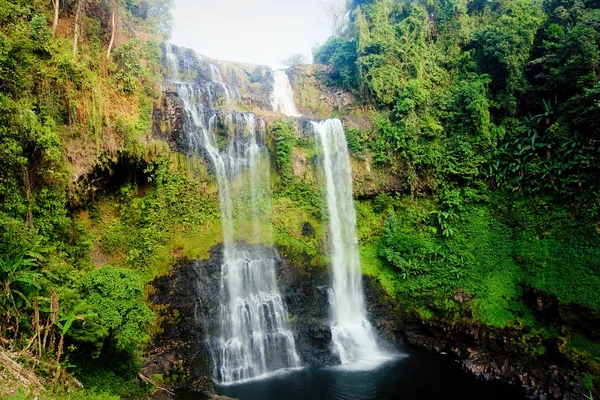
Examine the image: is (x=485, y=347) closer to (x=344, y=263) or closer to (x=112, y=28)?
(x=344, y=263)

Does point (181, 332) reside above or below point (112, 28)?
Answer: below

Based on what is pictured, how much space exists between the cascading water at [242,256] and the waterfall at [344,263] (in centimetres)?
231

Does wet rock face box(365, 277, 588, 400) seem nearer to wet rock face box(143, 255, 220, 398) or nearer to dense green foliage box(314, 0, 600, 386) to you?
dense green foliage box(314, 0, 600, 386)

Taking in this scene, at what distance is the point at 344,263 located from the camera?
599 inches

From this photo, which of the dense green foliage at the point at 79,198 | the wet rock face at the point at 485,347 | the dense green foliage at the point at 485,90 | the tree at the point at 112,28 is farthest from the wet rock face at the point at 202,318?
the tree at the point at 112,28

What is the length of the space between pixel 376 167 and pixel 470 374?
30.1ft

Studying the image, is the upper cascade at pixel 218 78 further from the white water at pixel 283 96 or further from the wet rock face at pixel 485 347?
the wet rock face at pixel 485 347

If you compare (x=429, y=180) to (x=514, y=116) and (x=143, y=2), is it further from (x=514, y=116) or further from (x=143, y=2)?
(x=143, y=2)

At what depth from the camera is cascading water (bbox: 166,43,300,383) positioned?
40.2ft

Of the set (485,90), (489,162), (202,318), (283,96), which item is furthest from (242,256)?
(485,90)

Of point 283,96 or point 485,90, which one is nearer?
point 485,90

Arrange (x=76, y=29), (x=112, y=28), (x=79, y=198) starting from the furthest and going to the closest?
(x=112, y=28), (x=76, y=29), (x=79, y=198)

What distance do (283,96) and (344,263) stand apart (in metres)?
12.1

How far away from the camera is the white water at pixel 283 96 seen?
69.4ft
